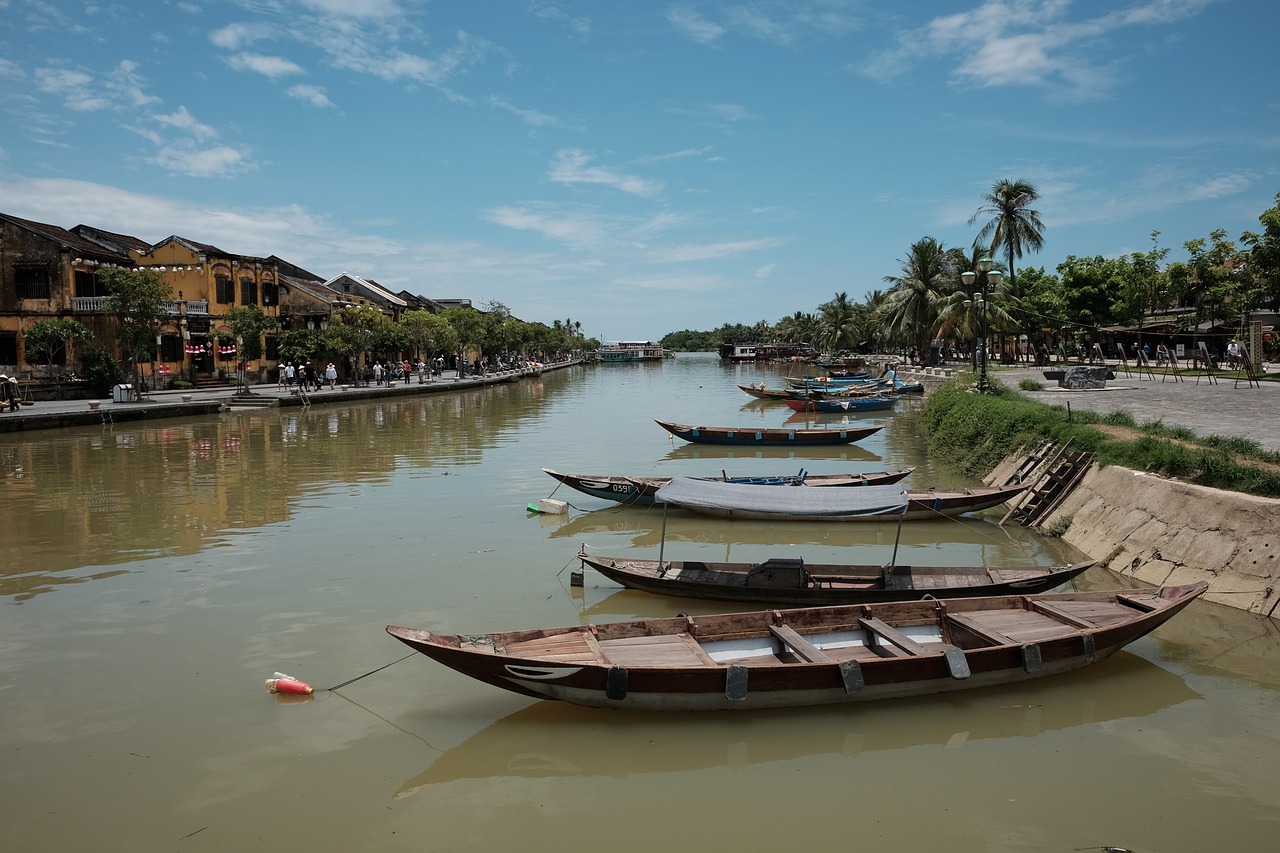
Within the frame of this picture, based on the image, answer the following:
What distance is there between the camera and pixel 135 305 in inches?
1391

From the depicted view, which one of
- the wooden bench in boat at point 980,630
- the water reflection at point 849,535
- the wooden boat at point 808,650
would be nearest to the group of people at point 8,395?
the water reflection at point 849,535

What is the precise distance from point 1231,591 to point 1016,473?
22.5ft

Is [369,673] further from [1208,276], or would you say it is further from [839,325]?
[839,325]

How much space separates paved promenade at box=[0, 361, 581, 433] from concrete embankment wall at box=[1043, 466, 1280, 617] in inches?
1274

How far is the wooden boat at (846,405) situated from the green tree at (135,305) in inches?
1113

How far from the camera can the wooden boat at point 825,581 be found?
10117 millimetres

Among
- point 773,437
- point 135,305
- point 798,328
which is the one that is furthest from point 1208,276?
point 798,328

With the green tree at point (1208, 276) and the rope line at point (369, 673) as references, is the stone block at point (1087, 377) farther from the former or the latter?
the rope line at point (369, 673)

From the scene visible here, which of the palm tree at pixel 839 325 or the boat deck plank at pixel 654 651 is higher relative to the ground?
the palm tree at pixel 839 325

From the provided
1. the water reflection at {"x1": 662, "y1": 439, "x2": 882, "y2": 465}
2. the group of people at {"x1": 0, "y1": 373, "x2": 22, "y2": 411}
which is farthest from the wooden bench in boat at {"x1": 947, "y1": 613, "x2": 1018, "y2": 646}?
the group of people at {"x1": 0, "y1": 373, "x2": 22, "y2": 411}

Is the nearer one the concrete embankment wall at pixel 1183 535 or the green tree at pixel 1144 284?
the concrete embankment wall at pixel 1183 535

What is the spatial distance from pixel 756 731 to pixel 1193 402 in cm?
1938

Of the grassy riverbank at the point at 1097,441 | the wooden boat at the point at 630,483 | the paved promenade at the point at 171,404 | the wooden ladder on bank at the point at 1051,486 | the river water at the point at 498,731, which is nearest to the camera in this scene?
the river water at the point at 498,731

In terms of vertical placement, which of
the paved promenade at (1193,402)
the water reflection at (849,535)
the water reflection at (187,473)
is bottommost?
the water reflection at (849,535)
